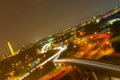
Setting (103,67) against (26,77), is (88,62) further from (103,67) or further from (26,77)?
(26,77)

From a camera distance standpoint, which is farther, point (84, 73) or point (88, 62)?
point (84, 73)

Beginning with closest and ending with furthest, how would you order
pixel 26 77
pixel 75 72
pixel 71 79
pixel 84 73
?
pixel 84 73 < pixel 75 72 < pixel 71 79 < pixel 26 77

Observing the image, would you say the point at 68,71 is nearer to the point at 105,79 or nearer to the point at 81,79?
the point at 81,79

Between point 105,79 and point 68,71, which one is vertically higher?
point 68,71

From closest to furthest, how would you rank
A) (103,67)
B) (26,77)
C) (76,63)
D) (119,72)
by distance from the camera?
(119,72) < (103,67) < (76,63) < (26,77)

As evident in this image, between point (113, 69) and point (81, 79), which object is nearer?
point (113, 69)

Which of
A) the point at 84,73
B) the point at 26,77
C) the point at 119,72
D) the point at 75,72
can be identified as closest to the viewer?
the point at 119,72

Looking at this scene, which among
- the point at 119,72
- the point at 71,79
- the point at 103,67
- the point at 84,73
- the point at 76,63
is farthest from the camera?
the point at 71,79

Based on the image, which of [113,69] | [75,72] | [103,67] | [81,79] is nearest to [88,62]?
[103,67]

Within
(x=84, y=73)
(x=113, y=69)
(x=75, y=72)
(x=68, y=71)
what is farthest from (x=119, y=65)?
(x=68, y=71)

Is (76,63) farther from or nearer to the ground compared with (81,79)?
farther from the ground
